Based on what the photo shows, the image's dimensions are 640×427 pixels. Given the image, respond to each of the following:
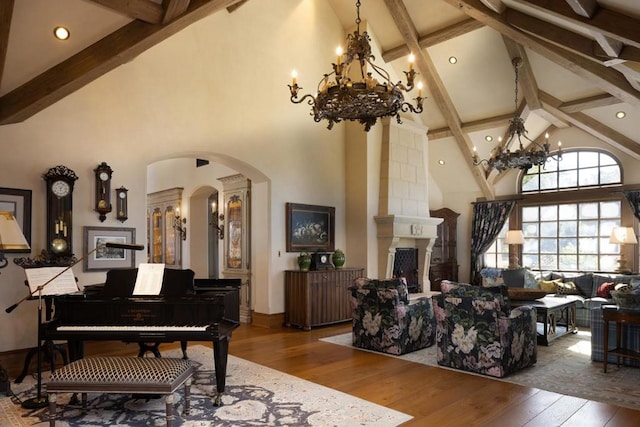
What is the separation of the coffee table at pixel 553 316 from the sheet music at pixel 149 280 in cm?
460

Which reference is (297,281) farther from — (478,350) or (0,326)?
(0,326)

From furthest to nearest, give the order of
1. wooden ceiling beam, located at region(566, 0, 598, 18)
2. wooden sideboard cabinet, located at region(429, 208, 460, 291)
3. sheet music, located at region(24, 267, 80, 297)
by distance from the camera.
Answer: wooden sideboard cabinet, located at region(429, 208, 460, 291), wooden ceiling beam, located at region(566, 0, 598, 18), sheet music, located at region(24, 267, 80, 297)

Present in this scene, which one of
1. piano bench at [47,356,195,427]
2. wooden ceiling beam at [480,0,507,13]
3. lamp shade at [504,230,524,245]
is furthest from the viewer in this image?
lamp shade at [504,230,524,245]

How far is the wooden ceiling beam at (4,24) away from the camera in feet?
11.6

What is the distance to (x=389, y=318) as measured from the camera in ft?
17.9

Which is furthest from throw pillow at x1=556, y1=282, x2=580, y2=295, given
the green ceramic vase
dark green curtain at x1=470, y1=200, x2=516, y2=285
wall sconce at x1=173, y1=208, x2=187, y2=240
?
wall sconce at x1=173, y1=208, x2=187, y2=240

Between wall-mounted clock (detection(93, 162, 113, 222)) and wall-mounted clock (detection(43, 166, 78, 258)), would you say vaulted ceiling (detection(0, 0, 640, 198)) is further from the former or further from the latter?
wall-mounted clock (detection(93, 162, 113, 222))

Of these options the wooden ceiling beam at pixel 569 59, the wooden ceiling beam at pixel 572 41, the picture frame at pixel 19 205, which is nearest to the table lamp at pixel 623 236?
the wooden ceiling beam at pixel 569 59

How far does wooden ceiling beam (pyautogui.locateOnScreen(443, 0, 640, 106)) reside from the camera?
5.94m

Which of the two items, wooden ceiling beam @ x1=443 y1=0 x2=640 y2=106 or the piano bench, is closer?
the piano bench

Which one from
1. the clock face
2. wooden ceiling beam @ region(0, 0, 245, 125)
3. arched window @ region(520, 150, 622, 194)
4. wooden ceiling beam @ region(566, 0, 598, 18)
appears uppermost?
wooden ceiling beam @ region(566, 0, 598, 18)

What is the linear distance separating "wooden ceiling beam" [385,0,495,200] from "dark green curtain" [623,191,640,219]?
282cm

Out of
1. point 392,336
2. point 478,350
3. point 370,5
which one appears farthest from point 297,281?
point 370,5

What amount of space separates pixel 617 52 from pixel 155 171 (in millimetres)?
9657
